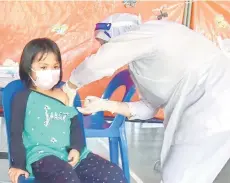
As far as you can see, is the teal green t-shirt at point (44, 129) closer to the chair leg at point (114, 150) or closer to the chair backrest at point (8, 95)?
the chair backrest at point (8, 95)

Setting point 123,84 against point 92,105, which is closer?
point 92,105

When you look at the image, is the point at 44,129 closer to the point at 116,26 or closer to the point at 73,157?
the point at 73,157

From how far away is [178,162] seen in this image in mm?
1855

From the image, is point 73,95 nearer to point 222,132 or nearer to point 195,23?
point 222,132

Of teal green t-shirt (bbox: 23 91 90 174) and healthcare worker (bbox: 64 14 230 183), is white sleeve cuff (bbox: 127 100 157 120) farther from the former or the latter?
teal green t-shirt (bbox: 23 91 90 174)

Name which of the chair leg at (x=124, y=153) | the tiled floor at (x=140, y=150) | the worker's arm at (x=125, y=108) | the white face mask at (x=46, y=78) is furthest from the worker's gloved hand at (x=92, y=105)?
the tiled floor at (x=140, y=150)

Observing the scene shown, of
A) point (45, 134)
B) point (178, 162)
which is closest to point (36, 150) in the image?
point (45, 134)

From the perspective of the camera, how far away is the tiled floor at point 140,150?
9.26 feet

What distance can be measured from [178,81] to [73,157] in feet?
1.66

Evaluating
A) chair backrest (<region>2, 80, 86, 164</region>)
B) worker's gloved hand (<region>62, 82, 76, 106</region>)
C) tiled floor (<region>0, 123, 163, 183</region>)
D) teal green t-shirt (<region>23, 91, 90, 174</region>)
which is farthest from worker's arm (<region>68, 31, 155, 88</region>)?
tiled floor (<region>0, 123, 163, 183</region>)

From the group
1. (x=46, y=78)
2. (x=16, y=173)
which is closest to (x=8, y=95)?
(x=46, y=78)

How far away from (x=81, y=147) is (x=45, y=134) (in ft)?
0.55

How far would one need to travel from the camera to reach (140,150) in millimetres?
3475

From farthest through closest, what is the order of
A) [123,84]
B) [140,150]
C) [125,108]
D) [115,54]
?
[140,150]
[123,84]
[125,108]
[115,54]
